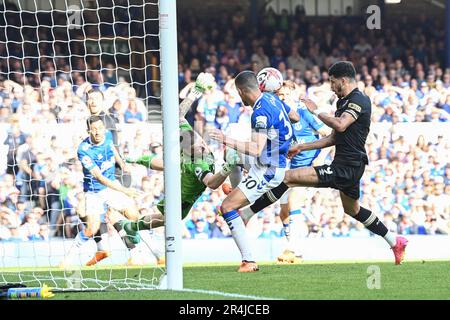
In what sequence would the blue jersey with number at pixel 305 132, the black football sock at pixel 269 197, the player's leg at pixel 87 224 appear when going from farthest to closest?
1. the blue jersey with number at pixel 305 132
2. the player's leg at pixel 87 224
3. the black football sock at pixel 269 197

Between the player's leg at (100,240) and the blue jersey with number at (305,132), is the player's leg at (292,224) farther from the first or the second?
the player's leg at (100,240)

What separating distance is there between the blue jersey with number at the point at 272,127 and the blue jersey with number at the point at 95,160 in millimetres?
2392

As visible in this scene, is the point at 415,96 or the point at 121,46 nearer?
the point at 415,96

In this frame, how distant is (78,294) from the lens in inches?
367

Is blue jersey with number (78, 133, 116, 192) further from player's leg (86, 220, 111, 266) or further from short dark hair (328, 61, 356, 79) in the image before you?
short dark hair (328, 61, 356, 79)

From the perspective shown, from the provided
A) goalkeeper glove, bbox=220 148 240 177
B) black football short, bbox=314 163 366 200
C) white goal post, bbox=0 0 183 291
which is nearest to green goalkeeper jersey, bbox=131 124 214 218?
goalkeeper glove, bbox=220 148 240 177

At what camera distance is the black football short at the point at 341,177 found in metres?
11.7

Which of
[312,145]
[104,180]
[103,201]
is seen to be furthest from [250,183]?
[103,201]

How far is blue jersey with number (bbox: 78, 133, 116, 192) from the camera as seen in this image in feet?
41.9

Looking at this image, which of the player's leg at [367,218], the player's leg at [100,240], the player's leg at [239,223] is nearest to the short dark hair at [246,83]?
the player's leg at [239,223]

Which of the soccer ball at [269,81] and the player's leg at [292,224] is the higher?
the soccer ball at [269,81]
